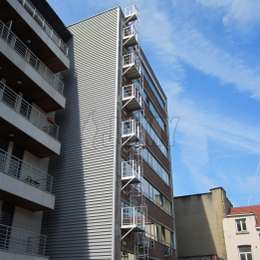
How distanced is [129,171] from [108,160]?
164 cm

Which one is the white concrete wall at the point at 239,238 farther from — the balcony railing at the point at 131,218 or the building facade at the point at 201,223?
the balcony railing at the point at 131,218

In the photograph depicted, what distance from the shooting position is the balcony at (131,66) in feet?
84.0

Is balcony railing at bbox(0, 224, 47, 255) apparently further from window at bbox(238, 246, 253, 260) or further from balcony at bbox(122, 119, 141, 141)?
window at bbox(238, 246, 253, 260)

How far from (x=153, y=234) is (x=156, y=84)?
48.8 feet

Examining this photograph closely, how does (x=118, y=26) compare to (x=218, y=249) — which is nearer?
(x=118, y=26)

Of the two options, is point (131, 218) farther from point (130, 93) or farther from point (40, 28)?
point (40, 28)

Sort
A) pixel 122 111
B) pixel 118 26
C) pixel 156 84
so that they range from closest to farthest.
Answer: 1. pixel 122 111
2. pixel 118 26
3. pixel 156 84

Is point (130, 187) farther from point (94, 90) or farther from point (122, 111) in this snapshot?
point (94, 90)

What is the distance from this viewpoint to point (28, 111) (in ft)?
73.0

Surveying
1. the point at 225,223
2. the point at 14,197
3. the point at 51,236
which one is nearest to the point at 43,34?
the point at 14,197

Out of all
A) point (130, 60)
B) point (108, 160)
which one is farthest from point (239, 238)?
point (130, 60)

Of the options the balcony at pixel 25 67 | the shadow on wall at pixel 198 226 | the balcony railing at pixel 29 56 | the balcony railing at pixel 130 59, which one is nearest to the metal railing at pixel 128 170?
the balcony at pixel 25 67

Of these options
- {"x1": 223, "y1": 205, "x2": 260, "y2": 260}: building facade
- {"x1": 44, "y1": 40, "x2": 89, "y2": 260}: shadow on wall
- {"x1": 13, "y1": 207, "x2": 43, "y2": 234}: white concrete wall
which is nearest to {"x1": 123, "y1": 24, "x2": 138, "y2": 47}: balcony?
{"x1": 44, "y1": 40, "x2": 89, "y2": 260}: shadow on wall

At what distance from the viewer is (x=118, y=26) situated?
26266 millimetres
